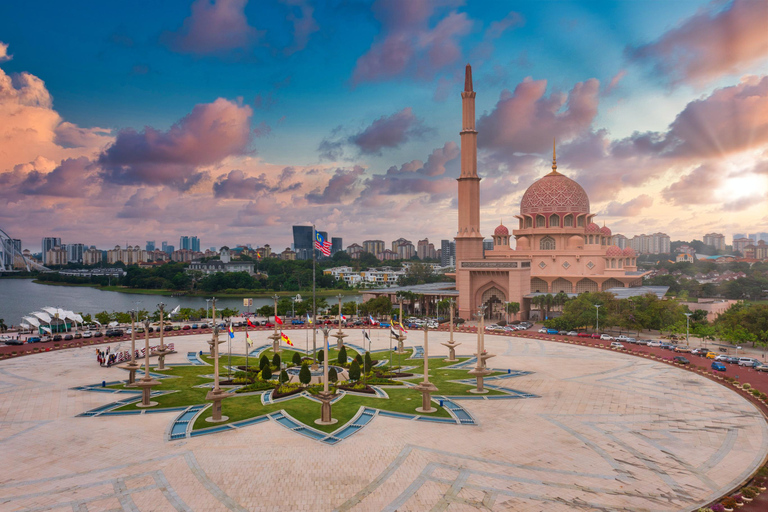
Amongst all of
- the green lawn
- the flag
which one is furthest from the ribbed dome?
the flag

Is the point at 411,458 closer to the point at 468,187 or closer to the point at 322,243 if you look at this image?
the point at 322,243

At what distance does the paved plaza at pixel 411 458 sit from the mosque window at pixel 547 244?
4156 cm

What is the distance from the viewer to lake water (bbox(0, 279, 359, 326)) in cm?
7894

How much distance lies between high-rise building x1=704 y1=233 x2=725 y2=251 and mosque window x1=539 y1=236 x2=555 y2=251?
140 meters

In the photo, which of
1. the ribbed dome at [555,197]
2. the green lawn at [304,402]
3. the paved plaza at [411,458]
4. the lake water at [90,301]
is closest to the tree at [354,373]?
the green lawn at [304,402]

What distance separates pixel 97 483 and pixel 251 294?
89.0 meters

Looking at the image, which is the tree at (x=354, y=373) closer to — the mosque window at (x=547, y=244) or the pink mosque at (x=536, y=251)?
the pink mosque at (x=536, y=251)

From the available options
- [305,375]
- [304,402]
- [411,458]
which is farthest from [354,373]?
[411,458]

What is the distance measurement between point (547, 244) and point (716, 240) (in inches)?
5967

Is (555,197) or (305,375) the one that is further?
(555,197)

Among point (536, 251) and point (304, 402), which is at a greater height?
point (536, 251)

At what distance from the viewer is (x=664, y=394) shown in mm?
27016

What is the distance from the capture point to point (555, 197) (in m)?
67.3

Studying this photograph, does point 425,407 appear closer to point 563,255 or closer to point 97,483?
point 97,483
